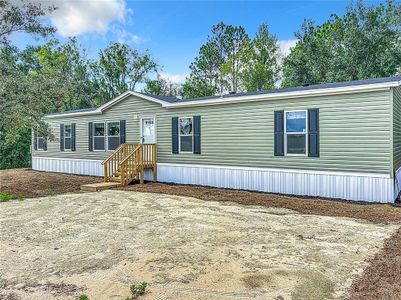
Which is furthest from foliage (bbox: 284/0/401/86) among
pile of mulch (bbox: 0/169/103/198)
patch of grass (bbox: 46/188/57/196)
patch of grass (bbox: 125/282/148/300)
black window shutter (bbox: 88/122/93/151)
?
patch of grass (bbox: 125/282/148/300)

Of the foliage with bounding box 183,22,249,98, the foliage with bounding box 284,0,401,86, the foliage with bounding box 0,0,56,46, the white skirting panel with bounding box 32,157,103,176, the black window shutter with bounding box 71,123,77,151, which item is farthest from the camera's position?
the foliage with bounding box 183,22,249,98

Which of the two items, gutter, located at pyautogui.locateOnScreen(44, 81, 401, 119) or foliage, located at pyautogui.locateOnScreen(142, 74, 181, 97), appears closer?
gutter, located at pyautogui.locateOnScreen(44, 81, 401, 119)

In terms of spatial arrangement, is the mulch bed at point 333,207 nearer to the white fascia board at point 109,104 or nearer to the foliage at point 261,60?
the white fascia board at point 109,104

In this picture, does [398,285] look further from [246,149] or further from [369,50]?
[369,50]

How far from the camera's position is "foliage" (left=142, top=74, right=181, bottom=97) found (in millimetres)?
28266

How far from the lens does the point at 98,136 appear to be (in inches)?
556

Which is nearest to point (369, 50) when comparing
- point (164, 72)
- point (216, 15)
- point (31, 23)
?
point (216, 15)

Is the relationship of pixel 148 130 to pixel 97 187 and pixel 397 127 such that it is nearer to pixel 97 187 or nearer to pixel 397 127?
pixel 97 187

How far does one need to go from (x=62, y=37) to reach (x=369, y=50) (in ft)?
81.0

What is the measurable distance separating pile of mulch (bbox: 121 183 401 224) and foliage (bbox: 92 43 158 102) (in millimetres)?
19357

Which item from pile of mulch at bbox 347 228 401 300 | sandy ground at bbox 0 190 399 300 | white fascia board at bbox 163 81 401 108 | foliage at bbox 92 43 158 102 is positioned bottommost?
sandy ground at bbox 0 190 399 300

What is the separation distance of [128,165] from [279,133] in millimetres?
5624

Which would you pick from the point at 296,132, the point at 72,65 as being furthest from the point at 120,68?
the point at 296,132

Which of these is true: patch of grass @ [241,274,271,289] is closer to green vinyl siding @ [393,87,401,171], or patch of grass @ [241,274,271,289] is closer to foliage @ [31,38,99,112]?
green vinyl siding @ [393,87,401,171]
